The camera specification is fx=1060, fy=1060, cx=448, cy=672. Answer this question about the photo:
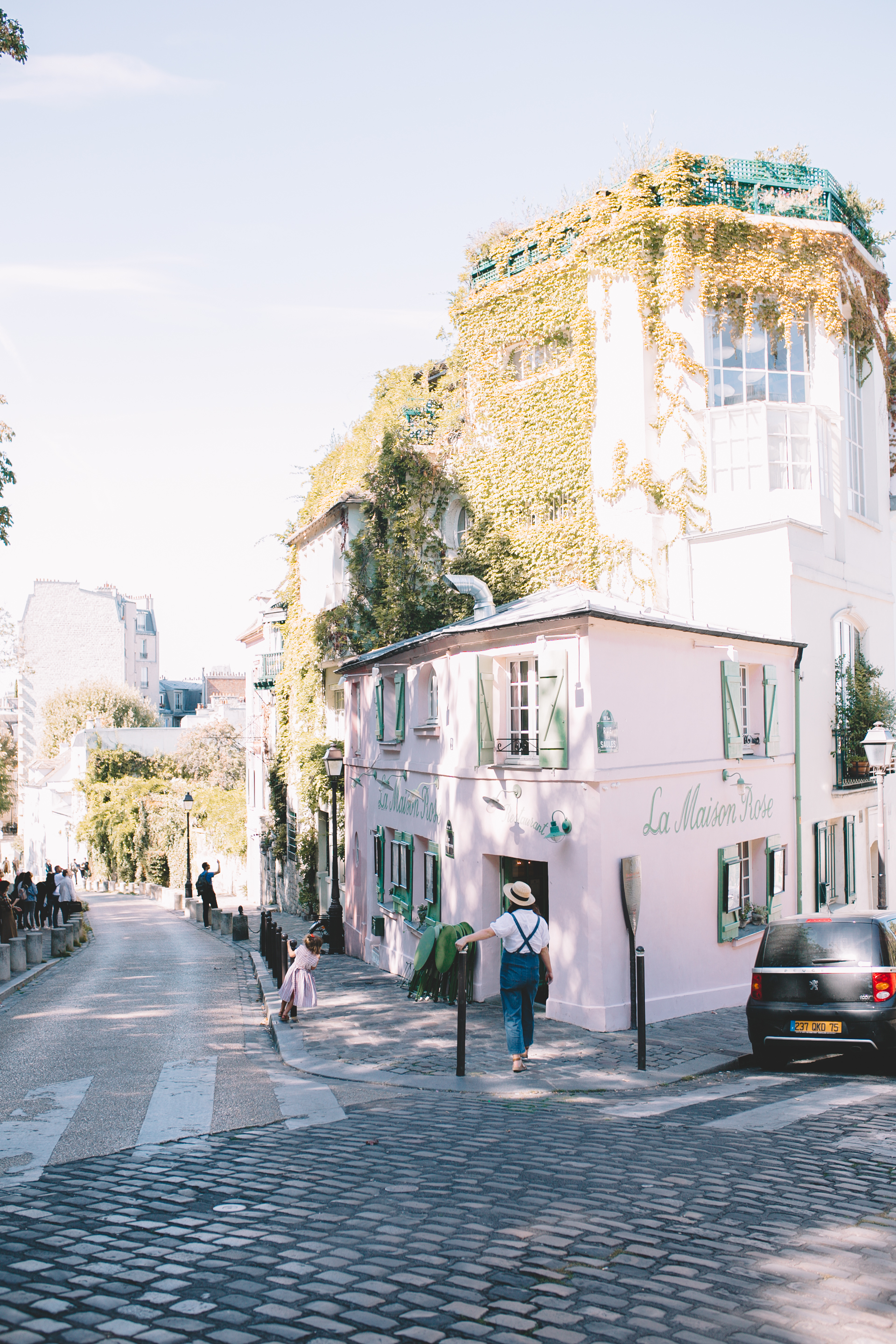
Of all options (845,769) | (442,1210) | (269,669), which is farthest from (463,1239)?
(269,669)

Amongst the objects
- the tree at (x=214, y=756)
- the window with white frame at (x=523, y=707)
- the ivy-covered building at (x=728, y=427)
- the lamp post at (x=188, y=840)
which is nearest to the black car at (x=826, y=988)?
the window with white frame at (x=523, y=707)

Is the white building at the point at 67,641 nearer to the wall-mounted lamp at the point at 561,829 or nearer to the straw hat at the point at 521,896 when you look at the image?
the wall-mounted lamp at the point at 561,829

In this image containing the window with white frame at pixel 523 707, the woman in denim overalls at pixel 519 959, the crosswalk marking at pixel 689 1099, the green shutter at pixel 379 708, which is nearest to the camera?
the crosswalk marking at pixel 689 1099

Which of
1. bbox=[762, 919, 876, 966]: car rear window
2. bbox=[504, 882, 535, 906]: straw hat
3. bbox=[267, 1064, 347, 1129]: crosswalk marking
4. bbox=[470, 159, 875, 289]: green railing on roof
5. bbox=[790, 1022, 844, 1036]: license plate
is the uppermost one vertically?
bbox=[470, 159, 875, 289]: green railing on roof

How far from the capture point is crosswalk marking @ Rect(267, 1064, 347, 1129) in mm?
7875

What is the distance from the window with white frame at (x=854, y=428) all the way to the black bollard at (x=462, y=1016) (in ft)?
51.3

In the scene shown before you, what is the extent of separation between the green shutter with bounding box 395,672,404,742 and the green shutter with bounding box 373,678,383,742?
0.98 m

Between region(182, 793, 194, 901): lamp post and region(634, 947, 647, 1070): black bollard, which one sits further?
region(182, 793, 194, 901): lamp post

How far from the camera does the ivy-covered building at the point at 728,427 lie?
19.7m

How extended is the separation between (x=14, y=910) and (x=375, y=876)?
9119mm

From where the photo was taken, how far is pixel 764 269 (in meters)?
20.5

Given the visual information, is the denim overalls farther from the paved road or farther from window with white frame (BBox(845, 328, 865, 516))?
window with white frame (BBox(845, 328, 865, 516))

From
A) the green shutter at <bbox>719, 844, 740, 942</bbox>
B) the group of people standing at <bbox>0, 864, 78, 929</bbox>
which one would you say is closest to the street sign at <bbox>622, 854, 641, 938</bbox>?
the green shutter at <bbox>719, 844, 740, 942</bbox>

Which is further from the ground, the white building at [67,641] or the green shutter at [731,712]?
the white building at [67,641]
